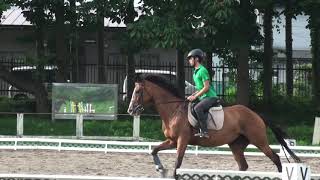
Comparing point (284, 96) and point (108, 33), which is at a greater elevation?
point (108, 33)

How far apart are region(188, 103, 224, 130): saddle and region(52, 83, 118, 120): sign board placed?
11531mm

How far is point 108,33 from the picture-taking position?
122ft

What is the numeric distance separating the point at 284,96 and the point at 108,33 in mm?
10523

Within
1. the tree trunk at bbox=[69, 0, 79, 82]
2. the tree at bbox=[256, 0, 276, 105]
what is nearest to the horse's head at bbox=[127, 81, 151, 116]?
the tree trunk at bbox=[69, 0, 79, 82]

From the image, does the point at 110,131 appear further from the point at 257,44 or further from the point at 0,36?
the point at 0,36

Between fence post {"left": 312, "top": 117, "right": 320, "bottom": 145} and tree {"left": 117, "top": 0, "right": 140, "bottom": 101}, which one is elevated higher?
tree {"left": 117, "top": 0, "right": 140, "bottom": 101}

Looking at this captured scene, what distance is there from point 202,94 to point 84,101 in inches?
481

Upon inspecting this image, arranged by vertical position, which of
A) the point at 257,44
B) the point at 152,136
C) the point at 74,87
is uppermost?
the point at 257,44

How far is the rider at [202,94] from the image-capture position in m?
11.8

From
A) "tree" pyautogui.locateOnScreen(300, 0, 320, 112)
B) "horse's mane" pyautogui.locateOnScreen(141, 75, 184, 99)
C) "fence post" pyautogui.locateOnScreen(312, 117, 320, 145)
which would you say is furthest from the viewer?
"tree" pyautogui.locateOnScreen(300, 0, 320, 112)

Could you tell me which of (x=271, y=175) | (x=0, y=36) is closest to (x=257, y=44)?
(x=271, y=175)

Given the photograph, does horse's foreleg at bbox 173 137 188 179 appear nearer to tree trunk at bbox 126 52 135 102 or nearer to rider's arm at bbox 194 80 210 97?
rider's arm at bbox 194 80 210 97

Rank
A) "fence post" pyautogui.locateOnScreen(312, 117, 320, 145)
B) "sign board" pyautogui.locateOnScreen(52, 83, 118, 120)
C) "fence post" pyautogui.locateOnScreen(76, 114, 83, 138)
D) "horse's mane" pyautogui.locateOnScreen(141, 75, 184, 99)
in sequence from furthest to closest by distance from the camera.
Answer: "sign board" pyautogui.locateOnScreen(52, 83, 118, 120) < "fence post" pyautogui.locateOnScreen(76, 114, 83, 138) < "fence post" pyautogui.locateOnScreen(312, 117, 320, 145) < "horse's mane" pyautogui.locateOnScreen(141, 75, 184, 99)

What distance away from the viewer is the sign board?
2331 cm
